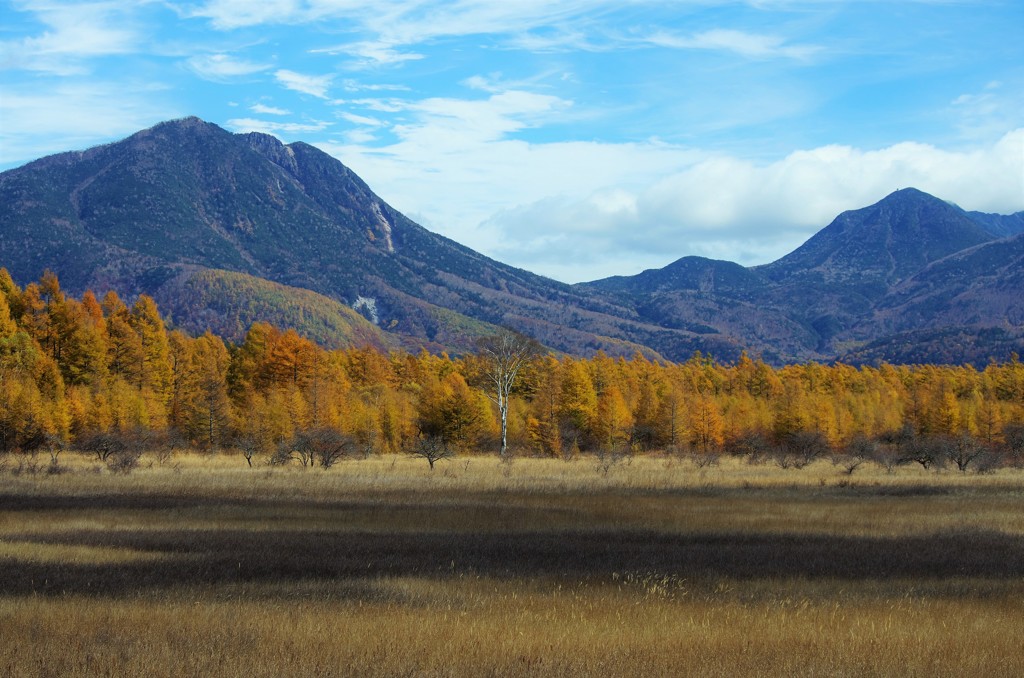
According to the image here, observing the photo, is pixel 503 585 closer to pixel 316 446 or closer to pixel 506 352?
pixel 316 446

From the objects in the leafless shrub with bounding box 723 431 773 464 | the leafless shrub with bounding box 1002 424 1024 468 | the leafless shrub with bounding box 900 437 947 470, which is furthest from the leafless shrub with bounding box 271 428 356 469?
the leafless shrub with bounding box 1002 424 1024 468

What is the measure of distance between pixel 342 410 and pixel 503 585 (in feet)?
204

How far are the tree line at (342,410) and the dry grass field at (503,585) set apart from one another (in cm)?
2781

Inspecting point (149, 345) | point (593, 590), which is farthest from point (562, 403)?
point (593, 590)

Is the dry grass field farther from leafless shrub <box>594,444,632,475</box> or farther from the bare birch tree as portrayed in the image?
the bare birch tree

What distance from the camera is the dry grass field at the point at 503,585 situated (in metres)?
11.5

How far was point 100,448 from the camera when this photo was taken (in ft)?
184

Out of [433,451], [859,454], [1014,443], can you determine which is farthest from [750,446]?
[433,451]

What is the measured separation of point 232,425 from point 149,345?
18.2m

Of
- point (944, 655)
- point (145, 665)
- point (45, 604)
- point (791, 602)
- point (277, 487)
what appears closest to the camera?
point (145, 665)

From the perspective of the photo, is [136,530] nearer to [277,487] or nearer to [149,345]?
[277,487]

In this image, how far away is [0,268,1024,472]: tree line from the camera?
64350 mm

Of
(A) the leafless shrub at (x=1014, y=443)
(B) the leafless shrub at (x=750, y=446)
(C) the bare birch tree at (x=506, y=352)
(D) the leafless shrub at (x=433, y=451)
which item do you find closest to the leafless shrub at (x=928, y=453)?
(A) the leafless shrub at (x=1014, y=443)

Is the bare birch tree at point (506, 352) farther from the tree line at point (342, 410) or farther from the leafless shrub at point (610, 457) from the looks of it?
the leafless shrub at point (610, 457)
